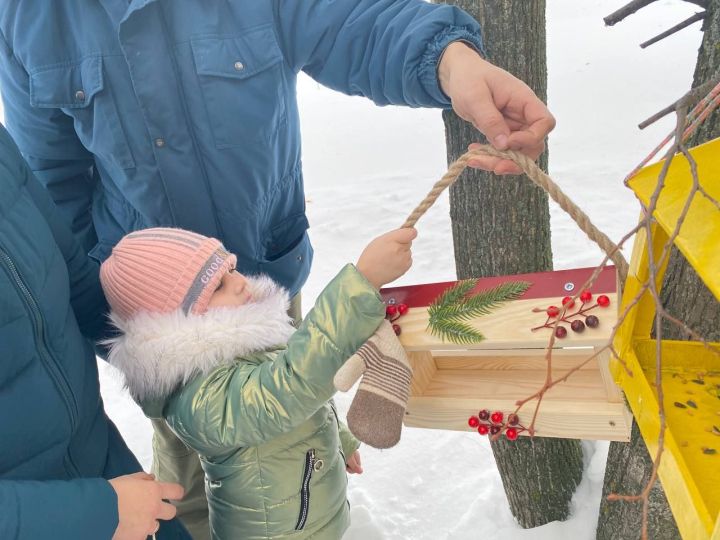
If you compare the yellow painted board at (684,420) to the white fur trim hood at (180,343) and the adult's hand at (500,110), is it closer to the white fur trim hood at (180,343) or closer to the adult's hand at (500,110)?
the adult's hand at (500,110)

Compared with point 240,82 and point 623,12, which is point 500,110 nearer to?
point 623,12

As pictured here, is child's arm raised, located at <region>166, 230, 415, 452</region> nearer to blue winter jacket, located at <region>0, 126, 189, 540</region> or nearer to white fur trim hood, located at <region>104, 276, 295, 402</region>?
white fur trim hood, located at <region>104, 276, 295, 402</region>

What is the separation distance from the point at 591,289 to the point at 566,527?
1.19 metres

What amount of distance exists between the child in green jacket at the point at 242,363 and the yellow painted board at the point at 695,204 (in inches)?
16.3

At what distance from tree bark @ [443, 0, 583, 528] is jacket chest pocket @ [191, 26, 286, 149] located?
490mm

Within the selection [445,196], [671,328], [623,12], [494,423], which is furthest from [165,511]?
[445,196]

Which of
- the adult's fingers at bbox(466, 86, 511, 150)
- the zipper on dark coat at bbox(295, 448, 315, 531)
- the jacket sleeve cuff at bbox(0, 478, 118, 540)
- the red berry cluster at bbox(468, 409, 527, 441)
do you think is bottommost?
the zipper on dark coat at bbox(295, 448, 315, 531)

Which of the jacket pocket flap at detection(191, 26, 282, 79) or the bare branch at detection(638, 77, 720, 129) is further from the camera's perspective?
the jacket pocket flap at detection(191, 26, 282, 79)

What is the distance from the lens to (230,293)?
1.30 m

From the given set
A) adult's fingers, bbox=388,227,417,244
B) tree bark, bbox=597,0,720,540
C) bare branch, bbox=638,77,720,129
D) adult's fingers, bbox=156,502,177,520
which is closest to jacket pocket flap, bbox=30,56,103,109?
adult's fingers, bbox=388,227,417,244

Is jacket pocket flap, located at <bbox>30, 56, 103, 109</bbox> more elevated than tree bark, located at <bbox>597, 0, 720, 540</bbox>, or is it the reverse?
jacket pocket flap, located at <bbox>30, 56, 103, 109</bbox>

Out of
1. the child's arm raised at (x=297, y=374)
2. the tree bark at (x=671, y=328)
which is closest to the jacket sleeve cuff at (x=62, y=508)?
the child's arm raised at (x=297, y=374)

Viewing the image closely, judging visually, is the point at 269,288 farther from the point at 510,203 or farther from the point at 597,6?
the point at 597,6

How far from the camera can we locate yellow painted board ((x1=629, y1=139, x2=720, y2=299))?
2.05 feet
